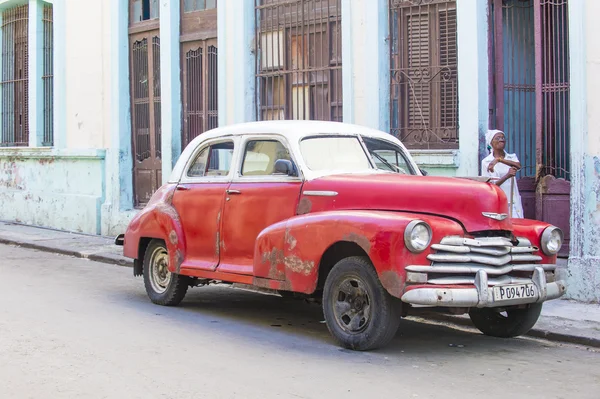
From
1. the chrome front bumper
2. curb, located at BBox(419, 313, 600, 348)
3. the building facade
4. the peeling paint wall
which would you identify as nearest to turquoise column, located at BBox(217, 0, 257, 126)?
the building facade

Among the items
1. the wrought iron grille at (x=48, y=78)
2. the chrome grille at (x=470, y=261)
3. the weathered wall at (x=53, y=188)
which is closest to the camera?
the chrome grille at (x=470, y=261)

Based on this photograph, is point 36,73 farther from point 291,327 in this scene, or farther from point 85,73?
point 291,327

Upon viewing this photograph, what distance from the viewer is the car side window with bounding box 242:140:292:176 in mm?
8312

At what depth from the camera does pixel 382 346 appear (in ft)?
23.5

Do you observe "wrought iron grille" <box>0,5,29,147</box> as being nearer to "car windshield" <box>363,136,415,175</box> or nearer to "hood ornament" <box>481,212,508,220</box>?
"car windshield" <box>363,136,415,175</box>

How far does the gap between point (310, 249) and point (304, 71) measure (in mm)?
6309

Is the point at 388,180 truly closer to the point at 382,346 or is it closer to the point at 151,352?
the point at 382,346

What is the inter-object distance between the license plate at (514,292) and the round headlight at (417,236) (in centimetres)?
63

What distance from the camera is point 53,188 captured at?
1769 centimetres

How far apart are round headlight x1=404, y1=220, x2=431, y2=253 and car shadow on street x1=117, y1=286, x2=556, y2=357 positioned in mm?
897

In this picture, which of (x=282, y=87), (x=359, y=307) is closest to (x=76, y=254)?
(x=282, y=87)

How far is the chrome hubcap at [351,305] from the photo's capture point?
7.19 metres

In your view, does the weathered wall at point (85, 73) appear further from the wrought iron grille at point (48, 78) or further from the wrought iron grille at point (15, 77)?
the wrought iron grille at point (15, 77)

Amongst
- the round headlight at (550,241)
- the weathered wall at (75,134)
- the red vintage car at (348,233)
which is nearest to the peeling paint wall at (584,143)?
the red vintage car at (348,233)
